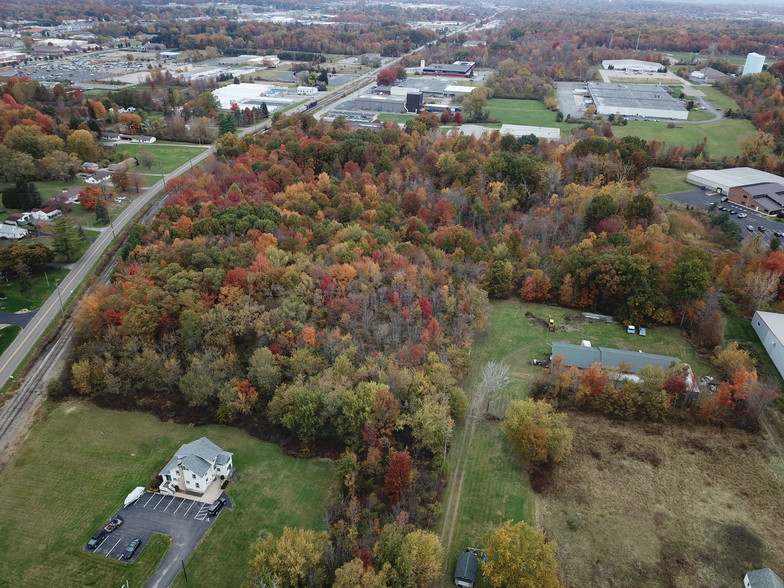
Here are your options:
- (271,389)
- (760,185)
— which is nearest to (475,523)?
(271,389)

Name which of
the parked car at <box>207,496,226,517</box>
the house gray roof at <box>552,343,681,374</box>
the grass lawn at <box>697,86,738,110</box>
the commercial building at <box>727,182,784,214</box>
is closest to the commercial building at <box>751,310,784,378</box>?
the house gray roof at <box>552,343,681,374</box>

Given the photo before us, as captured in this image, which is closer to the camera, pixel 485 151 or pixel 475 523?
pixel 475 523

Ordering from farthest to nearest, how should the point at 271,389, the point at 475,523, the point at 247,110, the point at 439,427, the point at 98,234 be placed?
1. the point at 247,110
2. the point at 98,234
3. the point at 271,389
4. the point at 439,427
5. the point at 475,523

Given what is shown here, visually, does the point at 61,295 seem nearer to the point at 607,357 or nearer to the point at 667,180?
the point at 607,357

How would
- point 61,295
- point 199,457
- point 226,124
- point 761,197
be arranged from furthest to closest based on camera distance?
point 226,124, point 761,197, point 61,295, point 199,457

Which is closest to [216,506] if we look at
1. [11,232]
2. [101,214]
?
[11,232]

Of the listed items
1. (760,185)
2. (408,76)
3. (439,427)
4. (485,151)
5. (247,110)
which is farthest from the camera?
(408,76)

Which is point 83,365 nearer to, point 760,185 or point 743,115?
point 760,185

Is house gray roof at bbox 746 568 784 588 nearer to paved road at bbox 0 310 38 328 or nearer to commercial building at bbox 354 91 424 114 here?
paved road at bbox 0 310 38 328
